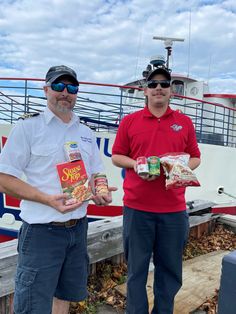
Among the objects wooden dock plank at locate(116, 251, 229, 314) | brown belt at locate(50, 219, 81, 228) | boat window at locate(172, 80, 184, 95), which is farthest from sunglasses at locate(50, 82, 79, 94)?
A: boat window at locate(172, 80, 184, 95)

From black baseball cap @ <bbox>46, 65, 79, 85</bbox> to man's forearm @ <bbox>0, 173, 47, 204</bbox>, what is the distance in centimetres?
60

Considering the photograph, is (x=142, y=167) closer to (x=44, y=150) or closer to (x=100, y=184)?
(x=100, y=184)

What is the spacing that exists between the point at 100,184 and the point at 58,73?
0.69 m

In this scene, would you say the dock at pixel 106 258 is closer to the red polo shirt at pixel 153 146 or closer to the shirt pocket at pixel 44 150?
the red polo shirt at pixel 153 146

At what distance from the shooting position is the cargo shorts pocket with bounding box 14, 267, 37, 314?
1.85 m

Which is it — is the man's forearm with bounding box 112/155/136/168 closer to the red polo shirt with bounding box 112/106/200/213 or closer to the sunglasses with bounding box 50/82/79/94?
the red polo shirt with bounding box 112/106/200/213

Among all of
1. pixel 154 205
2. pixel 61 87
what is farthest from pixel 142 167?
pixel 61 87

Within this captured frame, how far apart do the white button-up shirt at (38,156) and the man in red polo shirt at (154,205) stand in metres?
0.59

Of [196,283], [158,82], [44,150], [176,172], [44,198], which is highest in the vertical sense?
[158,82]

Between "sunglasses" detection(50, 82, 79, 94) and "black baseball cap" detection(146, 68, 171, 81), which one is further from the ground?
"black baseball cap" detection(146, 68, 171, 81)

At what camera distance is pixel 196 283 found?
3.29 metres

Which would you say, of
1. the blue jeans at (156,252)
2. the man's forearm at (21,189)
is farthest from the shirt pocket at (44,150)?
the blue jeans at (156,252)

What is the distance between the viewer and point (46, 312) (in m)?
1.92

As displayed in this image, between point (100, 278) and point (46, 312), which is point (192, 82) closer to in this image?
point (100, 278)
